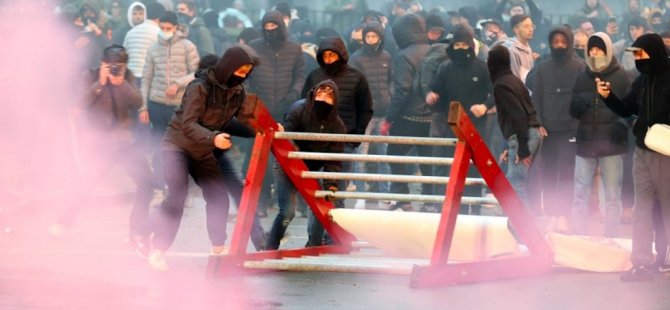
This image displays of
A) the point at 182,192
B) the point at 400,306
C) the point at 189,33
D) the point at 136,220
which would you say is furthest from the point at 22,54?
the point at 189,33

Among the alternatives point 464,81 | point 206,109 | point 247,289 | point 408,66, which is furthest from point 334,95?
point 408,66

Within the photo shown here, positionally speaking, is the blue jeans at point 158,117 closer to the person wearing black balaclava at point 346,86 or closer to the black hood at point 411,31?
the black hood at point 411,31

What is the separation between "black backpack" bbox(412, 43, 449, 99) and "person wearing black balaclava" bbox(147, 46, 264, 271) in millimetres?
5636

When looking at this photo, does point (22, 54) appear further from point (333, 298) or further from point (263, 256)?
point (263, 256)

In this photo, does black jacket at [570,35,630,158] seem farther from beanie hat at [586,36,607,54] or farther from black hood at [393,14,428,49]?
black hood at [393,14,428,49]

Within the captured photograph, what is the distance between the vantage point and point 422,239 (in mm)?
12758

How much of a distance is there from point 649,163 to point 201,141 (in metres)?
2.90

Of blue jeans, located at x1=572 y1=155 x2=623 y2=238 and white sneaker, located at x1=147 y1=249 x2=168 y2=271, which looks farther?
blue jeans, located at x1=572 y1=155 x2=623 y2=238

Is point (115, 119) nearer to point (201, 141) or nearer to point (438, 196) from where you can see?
point (201, 141)

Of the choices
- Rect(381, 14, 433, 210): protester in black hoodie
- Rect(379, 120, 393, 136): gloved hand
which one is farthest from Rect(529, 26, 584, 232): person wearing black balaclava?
Rect(379, 120, 393, 136): gloved hand

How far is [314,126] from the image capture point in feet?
44.9

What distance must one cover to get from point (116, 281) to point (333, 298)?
56.7 inches

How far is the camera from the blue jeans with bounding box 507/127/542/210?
15.6 metres

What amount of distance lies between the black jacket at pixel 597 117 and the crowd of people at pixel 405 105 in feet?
0.04
